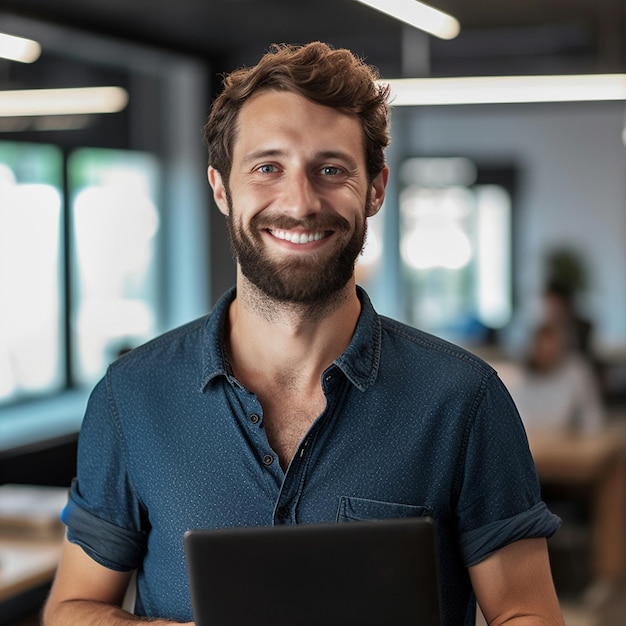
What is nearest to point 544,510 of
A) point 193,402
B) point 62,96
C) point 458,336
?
point 193,402

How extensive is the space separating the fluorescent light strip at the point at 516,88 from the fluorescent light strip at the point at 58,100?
1734mm

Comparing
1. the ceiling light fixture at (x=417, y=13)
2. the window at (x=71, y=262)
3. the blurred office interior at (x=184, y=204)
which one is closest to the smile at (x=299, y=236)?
the ceiling light fixture at (x=417, y=13)

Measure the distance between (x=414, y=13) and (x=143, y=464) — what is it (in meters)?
2.42

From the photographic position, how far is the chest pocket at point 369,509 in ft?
5.08

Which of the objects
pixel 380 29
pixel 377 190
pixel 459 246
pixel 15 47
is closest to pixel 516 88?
pixel 15 47

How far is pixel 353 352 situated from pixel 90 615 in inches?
22.3

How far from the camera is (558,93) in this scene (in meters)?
4.61

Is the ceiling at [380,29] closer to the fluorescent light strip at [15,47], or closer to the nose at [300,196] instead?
the fluorescent light strip at [15,47]

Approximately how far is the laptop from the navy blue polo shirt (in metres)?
0.28

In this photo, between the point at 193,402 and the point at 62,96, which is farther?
the point at 62,96

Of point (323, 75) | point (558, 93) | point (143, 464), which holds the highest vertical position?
point (558, 93)

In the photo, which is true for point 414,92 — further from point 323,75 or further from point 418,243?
point 418,243

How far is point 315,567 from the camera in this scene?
1264 millimetres

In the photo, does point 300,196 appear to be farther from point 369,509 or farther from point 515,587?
point 515,587
